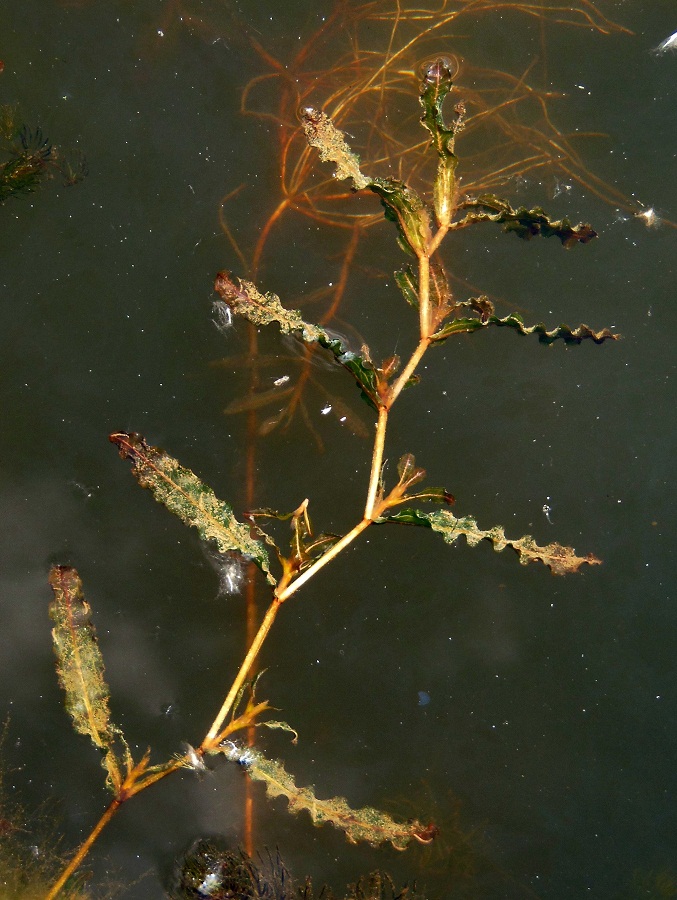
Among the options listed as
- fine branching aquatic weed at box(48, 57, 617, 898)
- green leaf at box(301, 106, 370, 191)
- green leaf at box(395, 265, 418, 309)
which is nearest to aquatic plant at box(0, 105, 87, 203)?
fine branching aquatic weed at box(48, 57, 617, 898)

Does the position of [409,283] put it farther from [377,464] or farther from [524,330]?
[377,464]

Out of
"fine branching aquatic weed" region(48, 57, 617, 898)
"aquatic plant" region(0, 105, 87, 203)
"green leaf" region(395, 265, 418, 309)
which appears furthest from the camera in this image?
"aquatic plant" region(0, 105, 87, 203)

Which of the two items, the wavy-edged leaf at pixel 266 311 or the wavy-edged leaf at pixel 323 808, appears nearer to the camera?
the wavy-edged leaf at pixel 266 311

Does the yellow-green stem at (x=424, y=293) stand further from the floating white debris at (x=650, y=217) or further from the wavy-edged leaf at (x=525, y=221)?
the floating white debris at (x=650, y=217)

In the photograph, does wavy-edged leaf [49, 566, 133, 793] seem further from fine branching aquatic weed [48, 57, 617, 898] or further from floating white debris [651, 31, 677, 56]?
floating white debris [651, 31, 677, 56]

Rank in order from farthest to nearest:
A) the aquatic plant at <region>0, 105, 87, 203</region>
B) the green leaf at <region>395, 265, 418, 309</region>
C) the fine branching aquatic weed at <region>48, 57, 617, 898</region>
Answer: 1. the aquatic plant at <region>0, 105, 87, 203</region>
2. the green leaf at <region>395, 265, 418, 309</region>
3. the fine branching aquatic weed at <region>48, 57, 617, 898</region>

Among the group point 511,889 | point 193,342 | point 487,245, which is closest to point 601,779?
point 511,889

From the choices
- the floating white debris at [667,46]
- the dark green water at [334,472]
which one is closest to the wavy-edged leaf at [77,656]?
the dark green water at [334,472]
